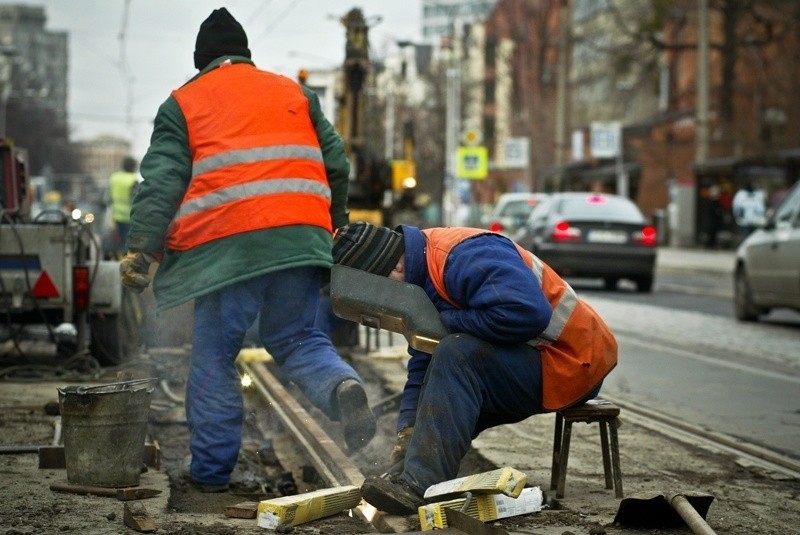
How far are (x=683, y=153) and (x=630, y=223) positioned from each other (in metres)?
32.5

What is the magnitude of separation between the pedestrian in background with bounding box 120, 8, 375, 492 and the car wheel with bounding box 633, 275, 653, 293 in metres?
15.7

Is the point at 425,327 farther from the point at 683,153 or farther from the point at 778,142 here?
the point at 683,153

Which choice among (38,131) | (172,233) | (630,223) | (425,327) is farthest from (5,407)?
(38,131)

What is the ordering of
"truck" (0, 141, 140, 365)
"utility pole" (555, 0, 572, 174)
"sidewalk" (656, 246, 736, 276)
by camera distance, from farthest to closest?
"utility pole" (555, 0, 572, 174), "sidewalk" (656, 246, 736, 276), "truck" (0, 141, 140, 365)

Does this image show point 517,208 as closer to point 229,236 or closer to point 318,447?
point 318,447

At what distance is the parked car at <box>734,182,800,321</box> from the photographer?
1487cm

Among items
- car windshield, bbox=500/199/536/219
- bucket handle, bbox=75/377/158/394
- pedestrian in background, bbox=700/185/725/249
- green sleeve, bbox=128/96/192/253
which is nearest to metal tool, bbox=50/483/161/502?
bucket handle, bbox=75/377/158/394

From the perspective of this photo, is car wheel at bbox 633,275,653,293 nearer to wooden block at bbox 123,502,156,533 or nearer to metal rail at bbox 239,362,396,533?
metal rail at bbox 239,362,396,533

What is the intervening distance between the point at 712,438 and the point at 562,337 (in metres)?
2.80

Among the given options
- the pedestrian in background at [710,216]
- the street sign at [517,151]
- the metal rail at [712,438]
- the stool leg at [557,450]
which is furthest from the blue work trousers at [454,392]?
the street sign at [517,151]

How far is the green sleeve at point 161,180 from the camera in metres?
6.03

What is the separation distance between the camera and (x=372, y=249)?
5309mm

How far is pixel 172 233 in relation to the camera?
20.2 ft

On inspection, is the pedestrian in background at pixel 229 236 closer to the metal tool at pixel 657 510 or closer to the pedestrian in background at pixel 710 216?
the metal tool at pixel 657 510
